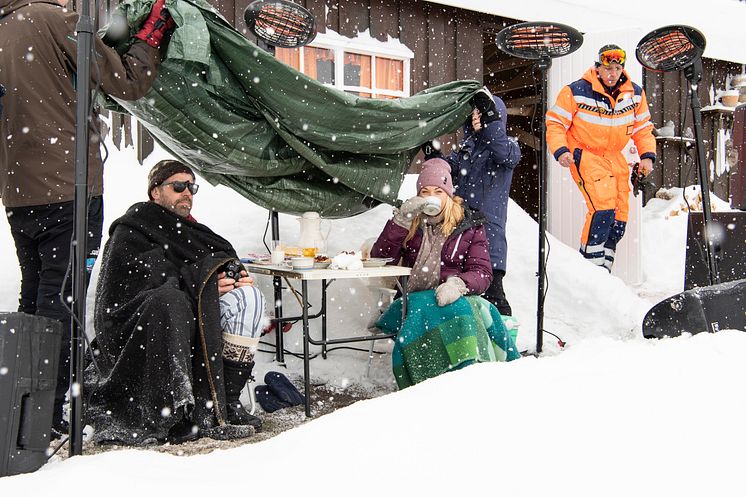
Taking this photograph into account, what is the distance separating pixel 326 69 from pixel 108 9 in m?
2.05

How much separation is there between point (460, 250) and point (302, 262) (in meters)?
0.95

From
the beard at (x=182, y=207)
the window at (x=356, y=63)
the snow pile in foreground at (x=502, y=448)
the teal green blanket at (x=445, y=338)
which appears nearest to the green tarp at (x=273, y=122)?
the beard at (x=182, y=207)

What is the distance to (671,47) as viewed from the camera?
3816mm

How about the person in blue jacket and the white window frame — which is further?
the white window frame

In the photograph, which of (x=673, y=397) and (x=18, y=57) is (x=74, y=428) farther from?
(x=673, y=397)

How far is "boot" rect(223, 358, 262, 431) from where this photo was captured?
2.86m

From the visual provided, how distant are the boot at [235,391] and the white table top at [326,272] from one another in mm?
486

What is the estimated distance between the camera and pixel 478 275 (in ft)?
11.4

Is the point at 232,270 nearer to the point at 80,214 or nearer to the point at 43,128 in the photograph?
the point at 43,128

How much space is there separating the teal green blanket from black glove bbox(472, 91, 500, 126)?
48.3 inches

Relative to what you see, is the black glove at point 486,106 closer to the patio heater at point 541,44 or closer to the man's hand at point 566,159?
the patio heater at point 541,44

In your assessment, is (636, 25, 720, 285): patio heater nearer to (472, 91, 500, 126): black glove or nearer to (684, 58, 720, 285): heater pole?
Result: (684, 58, 720, 285): heater pole

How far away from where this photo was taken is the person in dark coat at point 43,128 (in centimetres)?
248

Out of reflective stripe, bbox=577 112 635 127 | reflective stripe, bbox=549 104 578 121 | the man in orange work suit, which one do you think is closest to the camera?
the man in orange work suit
